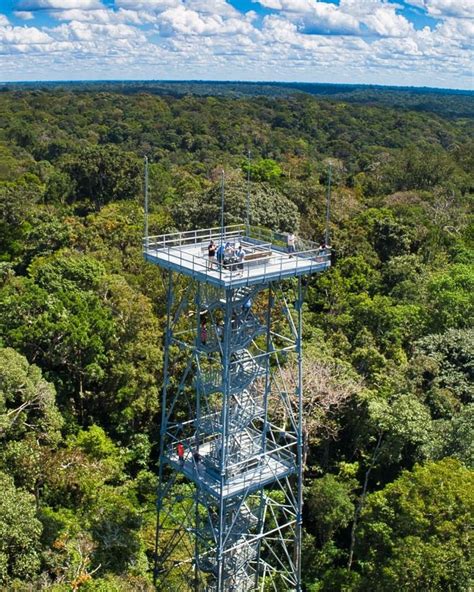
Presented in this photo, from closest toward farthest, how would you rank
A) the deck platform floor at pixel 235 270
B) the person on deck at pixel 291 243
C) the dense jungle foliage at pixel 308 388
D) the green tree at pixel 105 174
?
the deck platform floor at pixel 235 270
the dense jungle foliage at pixel 308 388
the person on deck at pixel 291 243
the green tree at pixel 105 174

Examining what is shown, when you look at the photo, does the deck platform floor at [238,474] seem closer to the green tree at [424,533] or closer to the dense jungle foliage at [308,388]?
the dense jungle foliage at [308,388]

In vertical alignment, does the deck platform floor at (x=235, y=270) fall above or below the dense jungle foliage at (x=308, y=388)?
above

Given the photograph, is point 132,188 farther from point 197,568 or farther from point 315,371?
point 197,568

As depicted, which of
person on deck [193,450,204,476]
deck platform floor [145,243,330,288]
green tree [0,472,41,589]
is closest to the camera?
deck platform floor [145,243,330,288]

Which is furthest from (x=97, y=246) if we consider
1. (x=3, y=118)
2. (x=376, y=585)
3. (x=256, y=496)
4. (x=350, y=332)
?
(x=3, y=118)

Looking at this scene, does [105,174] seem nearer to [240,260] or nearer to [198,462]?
[198,462]

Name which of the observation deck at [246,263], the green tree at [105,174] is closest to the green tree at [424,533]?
the observation deck at [246,263]

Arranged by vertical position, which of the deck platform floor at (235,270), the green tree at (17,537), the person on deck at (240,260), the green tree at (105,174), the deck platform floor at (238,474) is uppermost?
the person on deck at (240,260)

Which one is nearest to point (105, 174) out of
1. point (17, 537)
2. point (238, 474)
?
point (238, 474)

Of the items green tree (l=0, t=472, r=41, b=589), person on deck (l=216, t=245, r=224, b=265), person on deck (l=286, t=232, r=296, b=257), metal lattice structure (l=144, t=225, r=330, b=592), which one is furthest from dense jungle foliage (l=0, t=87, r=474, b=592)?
person on deck (l=216, t=245, r=224, b=265)

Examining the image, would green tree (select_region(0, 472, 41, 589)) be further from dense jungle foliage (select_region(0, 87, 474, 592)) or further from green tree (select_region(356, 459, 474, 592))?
green tree (select_region(356, 459, 474, 592))
